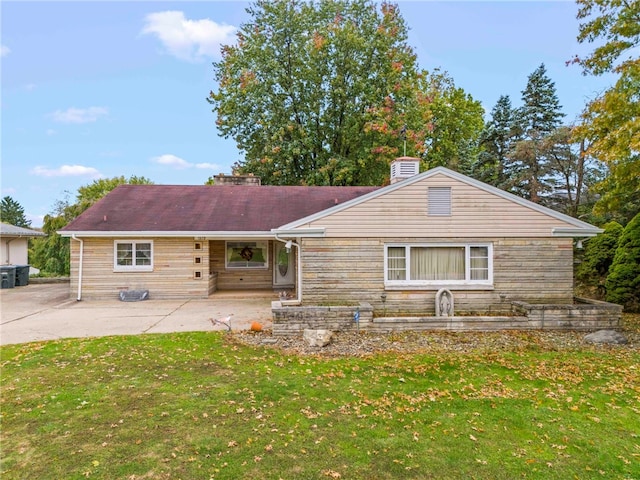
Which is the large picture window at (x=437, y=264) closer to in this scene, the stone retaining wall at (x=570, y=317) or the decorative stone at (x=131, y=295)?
the stone retaining wall at (x=570, y=317)

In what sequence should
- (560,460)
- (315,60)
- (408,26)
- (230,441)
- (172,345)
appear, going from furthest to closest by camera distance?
(408,26), (315,60), (172,345), (230,441), (560,460)

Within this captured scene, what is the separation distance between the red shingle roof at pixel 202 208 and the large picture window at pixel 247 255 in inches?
49.1

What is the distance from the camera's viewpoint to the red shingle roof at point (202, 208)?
43.2 ft

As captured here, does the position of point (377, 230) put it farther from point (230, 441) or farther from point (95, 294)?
point (95, 294)

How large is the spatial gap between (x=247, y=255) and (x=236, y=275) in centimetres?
90

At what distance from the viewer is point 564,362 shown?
6352 mm

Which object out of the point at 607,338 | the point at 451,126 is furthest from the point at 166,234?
the point at 451,126

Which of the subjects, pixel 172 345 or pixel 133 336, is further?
pixel 133 336

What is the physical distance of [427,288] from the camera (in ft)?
30.5

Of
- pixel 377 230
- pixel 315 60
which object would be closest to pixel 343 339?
pixel 377 230

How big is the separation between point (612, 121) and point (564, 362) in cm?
657

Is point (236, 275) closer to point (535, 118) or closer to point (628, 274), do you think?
point (628, 274)

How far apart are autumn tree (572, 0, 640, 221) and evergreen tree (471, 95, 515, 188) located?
45.2 feet

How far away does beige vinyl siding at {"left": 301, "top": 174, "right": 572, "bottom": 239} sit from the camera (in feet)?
30.3
